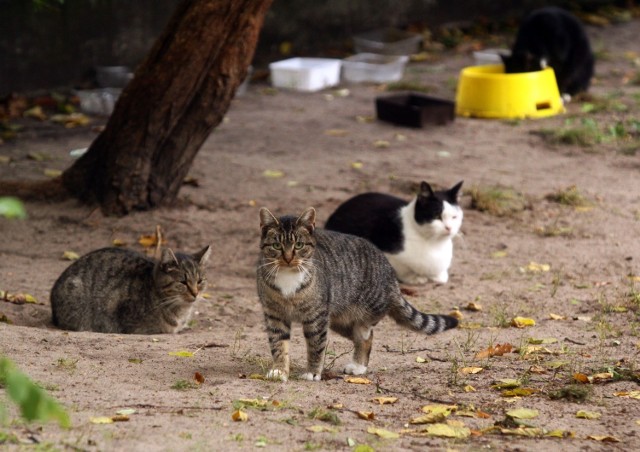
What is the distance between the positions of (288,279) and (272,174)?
419 centimetres

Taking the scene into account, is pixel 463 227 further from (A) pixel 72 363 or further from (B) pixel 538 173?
(A) pixel 72 363

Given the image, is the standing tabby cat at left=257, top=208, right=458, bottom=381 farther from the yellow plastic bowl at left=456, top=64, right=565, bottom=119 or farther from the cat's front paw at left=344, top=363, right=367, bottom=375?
the yellow plastic bowl at left=456, top=64, right=565, bottom=119

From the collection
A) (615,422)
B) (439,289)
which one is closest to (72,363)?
(615,422)

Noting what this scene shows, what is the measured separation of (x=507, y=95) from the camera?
36.0ft

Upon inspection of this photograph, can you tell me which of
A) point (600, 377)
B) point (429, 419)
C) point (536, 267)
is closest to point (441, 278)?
point (536, 267)

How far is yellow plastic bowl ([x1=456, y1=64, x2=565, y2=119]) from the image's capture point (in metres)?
10.9

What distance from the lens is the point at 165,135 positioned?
7.66 m

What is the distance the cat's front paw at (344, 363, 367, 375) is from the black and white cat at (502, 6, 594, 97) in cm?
750

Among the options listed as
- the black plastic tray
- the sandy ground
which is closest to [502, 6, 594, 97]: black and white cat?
the sandy ground

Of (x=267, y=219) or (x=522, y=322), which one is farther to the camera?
(x=522, y=322)

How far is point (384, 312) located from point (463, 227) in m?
2.81

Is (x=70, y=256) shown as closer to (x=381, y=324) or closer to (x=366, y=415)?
(x=381, y=324)

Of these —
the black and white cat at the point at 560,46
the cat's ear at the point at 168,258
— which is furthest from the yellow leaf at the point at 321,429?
the black and white cat at the point at 560,46

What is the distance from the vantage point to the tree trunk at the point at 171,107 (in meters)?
7.34
